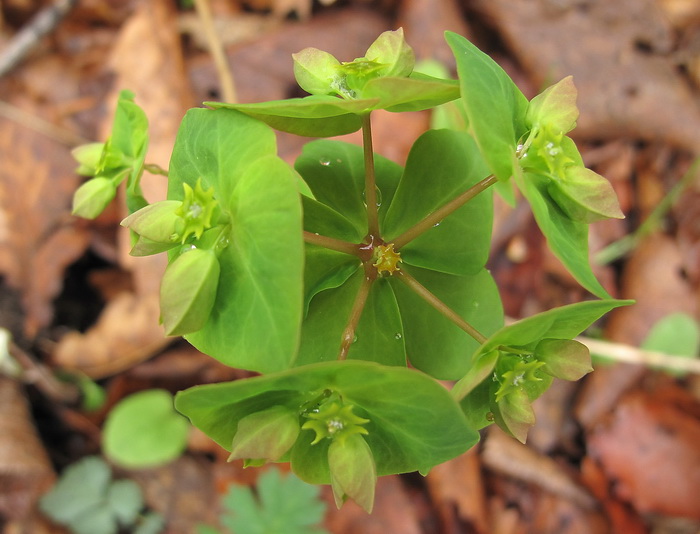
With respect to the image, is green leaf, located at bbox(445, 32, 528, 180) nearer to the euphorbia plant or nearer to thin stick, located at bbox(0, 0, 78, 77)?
the euphorbia plant

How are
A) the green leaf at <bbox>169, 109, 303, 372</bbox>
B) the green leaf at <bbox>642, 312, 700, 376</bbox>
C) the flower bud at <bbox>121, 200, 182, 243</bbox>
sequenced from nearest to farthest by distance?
1. the green leaf at <bbox>169, 109, 303, 372</bbox>
2. the flower bud at <bbox>121, 200, 182, 243</bbox>
3. the green leaf at <bbox>642, 312, 700, 376</bbox>

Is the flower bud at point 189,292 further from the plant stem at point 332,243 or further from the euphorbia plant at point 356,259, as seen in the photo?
the plant stem at point 332,243

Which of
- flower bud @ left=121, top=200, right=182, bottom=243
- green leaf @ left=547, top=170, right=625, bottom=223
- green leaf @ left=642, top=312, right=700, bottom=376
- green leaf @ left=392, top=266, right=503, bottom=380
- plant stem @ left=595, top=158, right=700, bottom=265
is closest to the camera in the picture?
flower bud @ left=121, top=200, right=182, bottom=243

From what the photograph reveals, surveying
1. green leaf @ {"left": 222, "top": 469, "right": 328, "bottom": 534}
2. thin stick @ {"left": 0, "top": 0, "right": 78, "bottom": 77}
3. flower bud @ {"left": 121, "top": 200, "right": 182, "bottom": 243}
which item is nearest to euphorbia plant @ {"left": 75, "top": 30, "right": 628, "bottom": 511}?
flower bud @ {"left": 121, "top": 200, "right": 182, "bottom": 243}

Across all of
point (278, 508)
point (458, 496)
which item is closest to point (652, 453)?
point (458, 496)

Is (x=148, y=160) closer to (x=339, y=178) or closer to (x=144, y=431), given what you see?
(x=144, y=431)

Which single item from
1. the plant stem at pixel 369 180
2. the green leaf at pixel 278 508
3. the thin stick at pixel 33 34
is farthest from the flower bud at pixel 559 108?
the thin stick at pixel 33 34

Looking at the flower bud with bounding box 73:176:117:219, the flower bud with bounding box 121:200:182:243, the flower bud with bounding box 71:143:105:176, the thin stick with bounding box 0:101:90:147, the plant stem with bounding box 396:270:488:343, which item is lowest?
the thin stick with bounding box 0:101:90:147

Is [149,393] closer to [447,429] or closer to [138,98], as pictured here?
[138,98]
